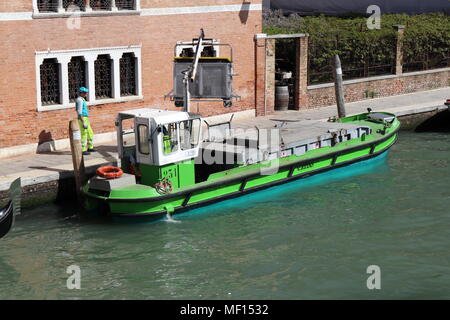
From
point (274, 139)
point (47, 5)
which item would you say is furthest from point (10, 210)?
point (274, 139)

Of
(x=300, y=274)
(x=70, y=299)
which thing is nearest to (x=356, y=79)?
(x=300, y=274)

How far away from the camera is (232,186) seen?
16766 millimetres

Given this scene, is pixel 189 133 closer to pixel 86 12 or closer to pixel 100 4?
pixel 86 12

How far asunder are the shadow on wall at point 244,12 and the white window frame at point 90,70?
11.6ft

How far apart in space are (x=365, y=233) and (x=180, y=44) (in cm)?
749

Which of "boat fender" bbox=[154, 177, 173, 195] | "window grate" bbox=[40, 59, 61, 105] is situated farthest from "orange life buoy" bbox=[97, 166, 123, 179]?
"window grate" bbox=[40, 59, 61, 105]

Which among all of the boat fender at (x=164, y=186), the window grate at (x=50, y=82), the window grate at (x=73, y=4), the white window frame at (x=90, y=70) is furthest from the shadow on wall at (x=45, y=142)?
the boat fender at (x=164, y=186)

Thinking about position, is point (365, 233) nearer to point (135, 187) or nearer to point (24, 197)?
point (135, 187)

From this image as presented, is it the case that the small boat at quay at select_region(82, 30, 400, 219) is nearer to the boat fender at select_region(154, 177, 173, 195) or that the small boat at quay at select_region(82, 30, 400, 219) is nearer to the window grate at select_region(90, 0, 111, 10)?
the boat fender at select_region(154, 177, 173, 195)

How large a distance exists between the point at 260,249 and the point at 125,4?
831cm

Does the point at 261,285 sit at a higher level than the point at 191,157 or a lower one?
lower

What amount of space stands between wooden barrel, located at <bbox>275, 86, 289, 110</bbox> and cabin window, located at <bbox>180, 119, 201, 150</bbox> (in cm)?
776

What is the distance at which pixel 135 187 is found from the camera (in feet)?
51.4
